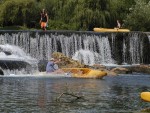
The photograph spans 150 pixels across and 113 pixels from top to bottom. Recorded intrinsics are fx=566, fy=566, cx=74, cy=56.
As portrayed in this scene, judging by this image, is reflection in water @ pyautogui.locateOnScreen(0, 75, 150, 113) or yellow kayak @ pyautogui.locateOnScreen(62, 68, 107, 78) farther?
yellow kayak @ pyautogui.locateOnScreen(62, 68, 107, 78)

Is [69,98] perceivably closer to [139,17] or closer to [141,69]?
[141,69]

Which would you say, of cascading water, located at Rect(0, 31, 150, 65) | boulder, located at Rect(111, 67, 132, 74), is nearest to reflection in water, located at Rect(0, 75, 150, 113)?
boulder, located at Rect(111, 67, 132, 74)

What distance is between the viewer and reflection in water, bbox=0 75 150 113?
55.0 ft

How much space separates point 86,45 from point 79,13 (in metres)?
6.63

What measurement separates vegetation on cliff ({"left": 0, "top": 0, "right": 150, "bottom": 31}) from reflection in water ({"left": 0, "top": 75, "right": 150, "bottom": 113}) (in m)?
22.1

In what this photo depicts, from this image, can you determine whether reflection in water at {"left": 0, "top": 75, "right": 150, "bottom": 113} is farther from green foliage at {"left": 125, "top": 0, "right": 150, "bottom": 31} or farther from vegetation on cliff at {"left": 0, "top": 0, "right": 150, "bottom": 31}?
green foliage at {"left": 125, "top": 0, "right": 150, "bottom": 31}

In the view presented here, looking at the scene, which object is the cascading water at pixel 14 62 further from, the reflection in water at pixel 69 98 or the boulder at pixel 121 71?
the reflection in water at pixel 69 98

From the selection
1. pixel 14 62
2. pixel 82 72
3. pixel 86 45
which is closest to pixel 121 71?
pixel 82 72

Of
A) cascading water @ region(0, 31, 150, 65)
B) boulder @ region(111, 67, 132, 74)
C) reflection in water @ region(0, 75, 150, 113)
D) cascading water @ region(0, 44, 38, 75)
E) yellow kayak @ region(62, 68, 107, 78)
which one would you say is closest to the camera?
reflection in water @ region(0, 75, 150, 113)

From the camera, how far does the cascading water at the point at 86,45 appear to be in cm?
3922

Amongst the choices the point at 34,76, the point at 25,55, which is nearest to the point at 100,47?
the point at 25,55

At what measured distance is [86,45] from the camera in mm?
41219

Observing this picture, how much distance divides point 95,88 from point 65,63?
1010cm

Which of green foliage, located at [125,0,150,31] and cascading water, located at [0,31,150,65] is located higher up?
green foliage, located at [125,0,150,31]
